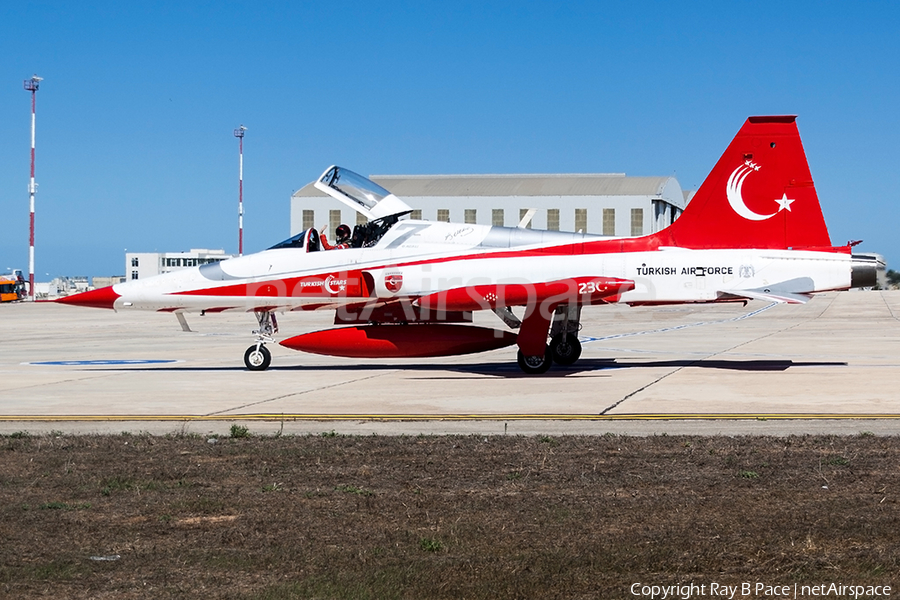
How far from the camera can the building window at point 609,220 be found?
53.6m

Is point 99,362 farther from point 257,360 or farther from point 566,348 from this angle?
point 566,348

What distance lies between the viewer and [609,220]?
5422cm

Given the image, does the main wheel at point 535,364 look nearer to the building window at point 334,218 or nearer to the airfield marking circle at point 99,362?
the airfield marking circle at point 99,362

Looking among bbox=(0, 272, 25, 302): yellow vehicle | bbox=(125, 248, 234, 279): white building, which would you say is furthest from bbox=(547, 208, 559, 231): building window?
bbox=(125, 248, 234, 279): white building

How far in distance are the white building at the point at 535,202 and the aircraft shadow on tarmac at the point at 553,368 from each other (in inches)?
926

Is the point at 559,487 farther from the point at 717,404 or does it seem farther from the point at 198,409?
the point at 198,409

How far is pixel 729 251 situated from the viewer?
17688 mm

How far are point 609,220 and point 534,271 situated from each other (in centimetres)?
3732

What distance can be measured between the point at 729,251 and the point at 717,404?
5.03m

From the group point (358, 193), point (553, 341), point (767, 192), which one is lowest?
point (553, 341)

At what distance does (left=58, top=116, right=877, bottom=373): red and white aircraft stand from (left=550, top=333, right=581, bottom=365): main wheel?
75cm

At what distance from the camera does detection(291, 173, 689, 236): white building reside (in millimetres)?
50006

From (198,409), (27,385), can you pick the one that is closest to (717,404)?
(198,409)

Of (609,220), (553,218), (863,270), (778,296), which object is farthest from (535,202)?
(778,296)
